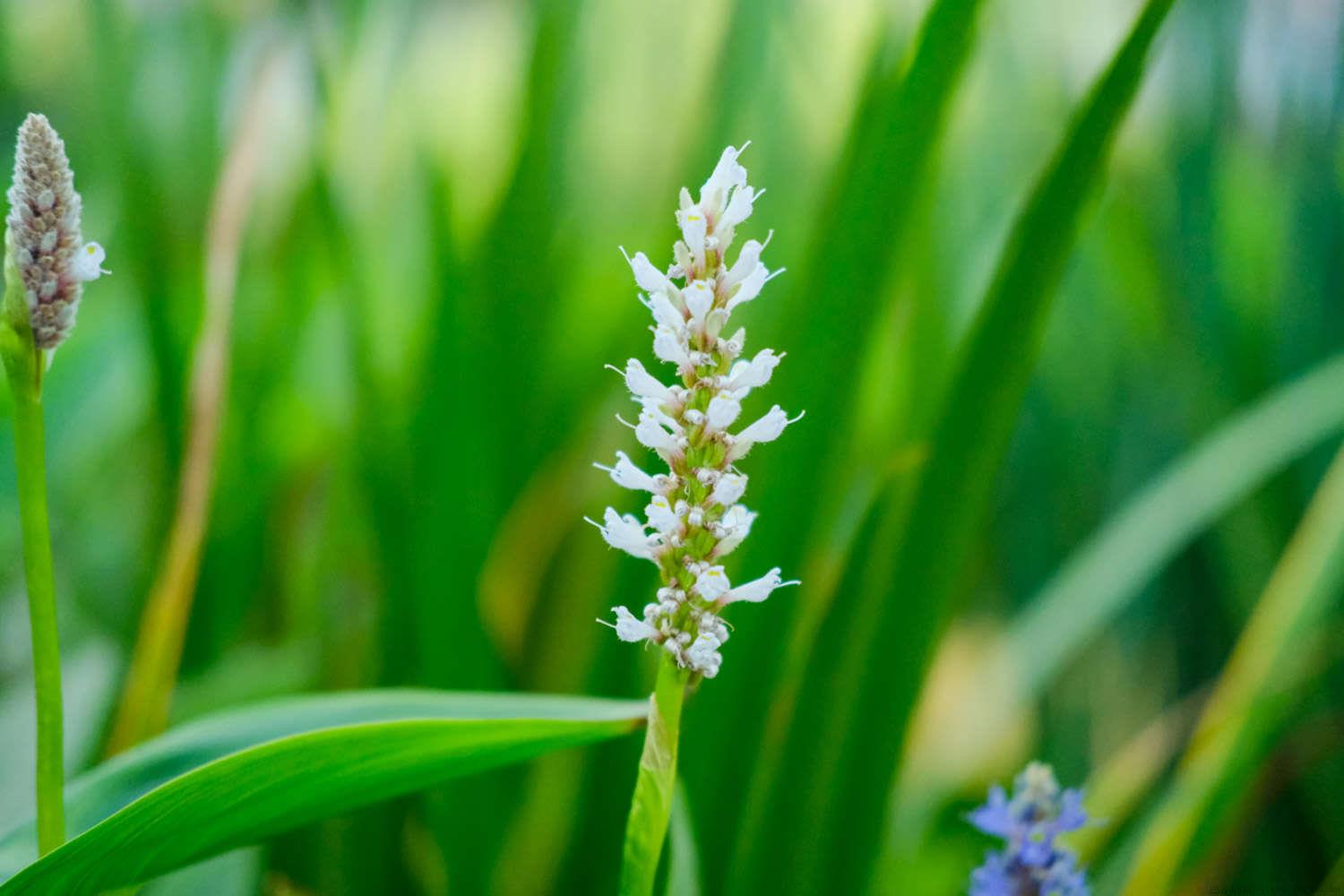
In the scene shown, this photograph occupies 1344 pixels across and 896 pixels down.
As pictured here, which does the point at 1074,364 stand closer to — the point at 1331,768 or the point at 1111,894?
the point at 1331,768

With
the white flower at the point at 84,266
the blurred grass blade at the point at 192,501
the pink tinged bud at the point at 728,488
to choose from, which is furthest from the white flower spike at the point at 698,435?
the blurred grass blade at the point at 192,501

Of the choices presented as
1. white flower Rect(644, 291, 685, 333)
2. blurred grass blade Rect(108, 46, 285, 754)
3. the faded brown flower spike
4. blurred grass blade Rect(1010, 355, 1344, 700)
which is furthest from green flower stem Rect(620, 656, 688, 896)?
blurred grass blade Rect(1010, 355, 1344, 700)

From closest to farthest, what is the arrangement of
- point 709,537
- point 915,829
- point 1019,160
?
point 709,537 < point 915,829 < point 1019,160

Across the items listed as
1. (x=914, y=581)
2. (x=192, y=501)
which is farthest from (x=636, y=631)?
(x=192, y=501)

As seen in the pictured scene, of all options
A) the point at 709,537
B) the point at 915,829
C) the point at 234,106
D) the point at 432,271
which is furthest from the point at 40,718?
the point at 234,106

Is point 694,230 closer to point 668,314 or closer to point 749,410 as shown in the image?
point 668,314

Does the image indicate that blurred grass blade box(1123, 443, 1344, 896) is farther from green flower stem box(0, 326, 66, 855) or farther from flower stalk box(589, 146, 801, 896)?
green flower stem box(0, 326, 66, 855)

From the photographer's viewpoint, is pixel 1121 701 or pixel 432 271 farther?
pixel 1121 701

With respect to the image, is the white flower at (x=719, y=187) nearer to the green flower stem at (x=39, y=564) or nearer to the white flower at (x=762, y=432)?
the white flower at (x=762, y=432)
